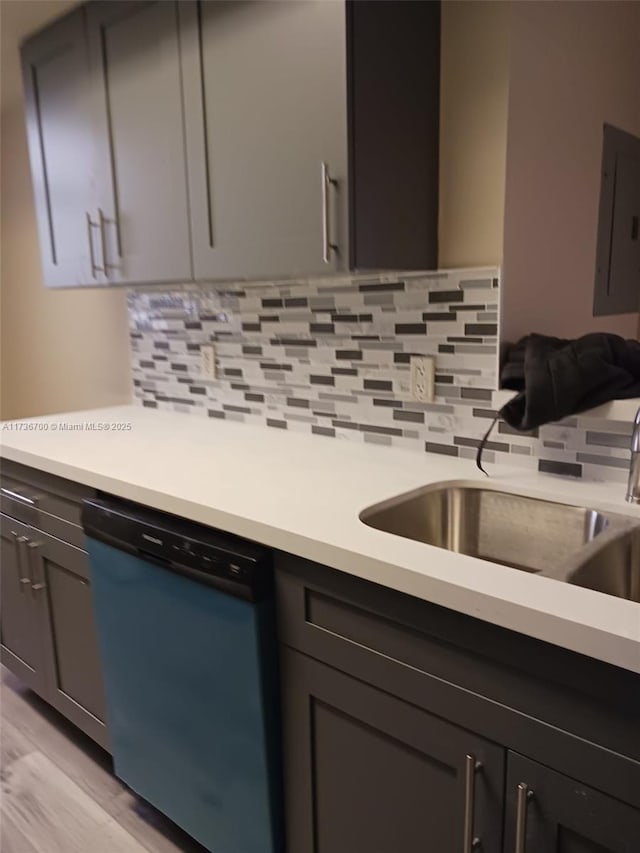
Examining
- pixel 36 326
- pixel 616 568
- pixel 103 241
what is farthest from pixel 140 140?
pixel 36 326

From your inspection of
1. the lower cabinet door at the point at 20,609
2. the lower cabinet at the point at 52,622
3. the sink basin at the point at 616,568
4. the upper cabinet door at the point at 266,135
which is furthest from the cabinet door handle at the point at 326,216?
the lower cabinet door at the point at 20,609

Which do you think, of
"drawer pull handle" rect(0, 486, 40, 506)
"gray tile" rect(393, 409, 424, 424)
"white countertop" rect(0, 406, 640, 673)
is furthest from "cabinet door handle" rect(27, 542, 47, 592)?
"gray tile" rect(393, 409, 424, 424)

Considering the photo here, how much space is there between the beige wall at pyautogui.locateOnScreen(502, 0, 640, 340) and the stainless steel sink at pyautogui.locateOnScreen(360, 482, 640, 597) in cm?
41

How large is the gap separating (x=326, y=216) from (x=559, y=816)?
113cm

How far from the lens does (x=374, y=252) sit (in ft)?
4.53

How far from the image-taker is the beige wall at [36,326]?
2.70 m

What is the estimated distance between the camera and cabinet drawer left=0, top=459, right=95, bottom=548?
1.71 metres

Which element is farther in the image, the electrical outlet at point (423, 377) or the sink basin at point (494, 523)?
the electrical outlet at point (423, 377)

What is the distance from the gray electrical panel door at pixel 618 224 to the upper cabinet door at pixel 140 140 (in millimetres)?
1154

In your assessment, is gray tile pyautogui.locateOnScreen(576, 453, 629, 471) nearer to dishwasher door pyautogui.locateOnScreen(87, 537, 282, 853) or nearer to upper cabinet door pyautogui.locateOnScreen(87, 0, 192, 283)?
dishwasher door pyautogui.locateOnScreen(87, 537, 282, 853)

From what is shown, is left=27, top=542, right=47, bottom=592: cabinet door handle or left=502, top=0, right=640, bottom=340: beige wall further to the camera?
left=27, top=542, right=47, bottom=592: cabinet door handle

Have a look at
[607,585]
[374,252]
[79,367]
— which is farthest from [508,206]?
[79,367]

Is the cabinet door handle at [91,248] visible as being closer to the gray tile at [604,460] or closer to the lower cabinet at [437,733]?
the lower cabinet at [437,733]

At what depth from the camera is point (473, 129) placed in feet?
4.86
